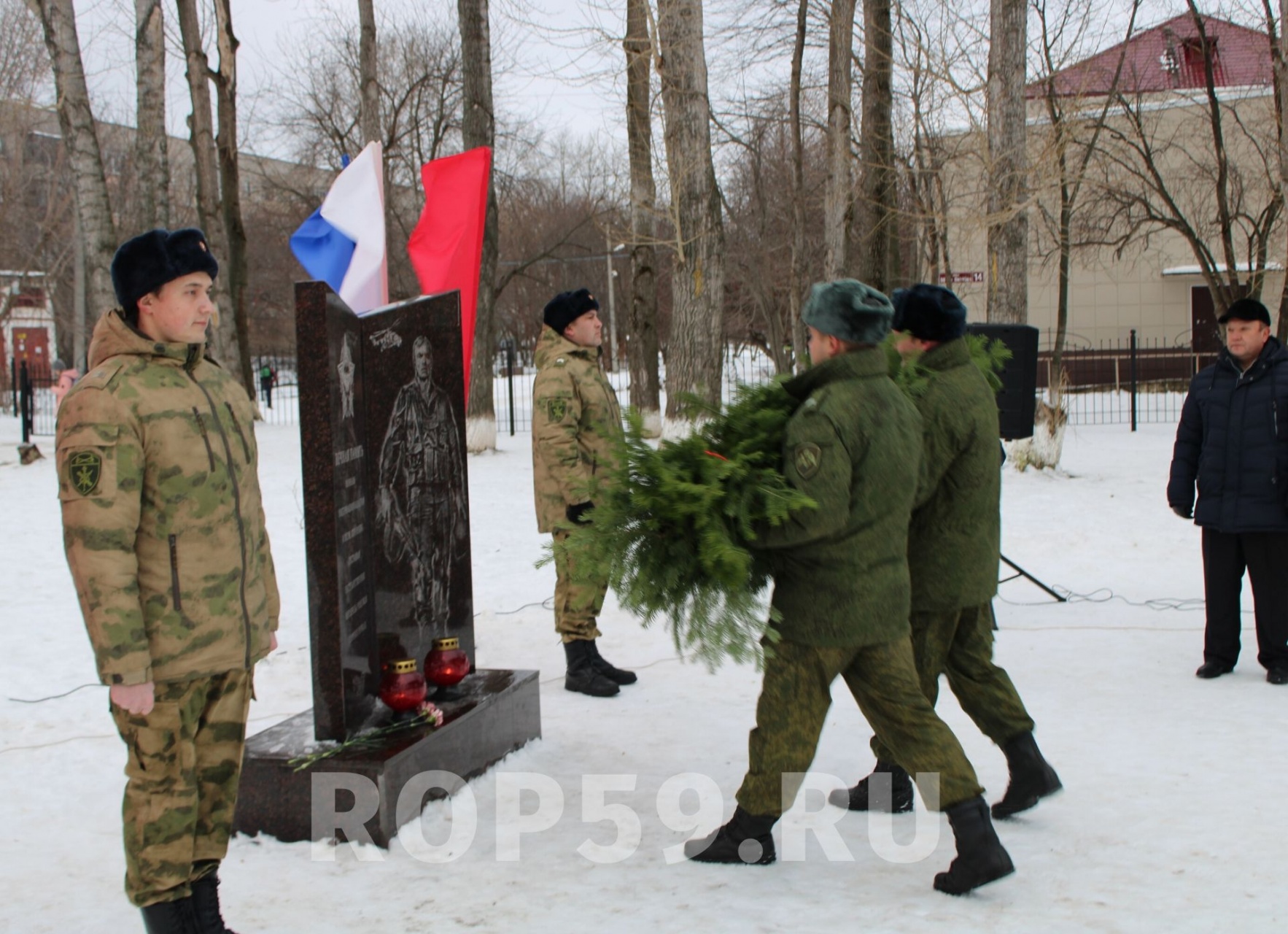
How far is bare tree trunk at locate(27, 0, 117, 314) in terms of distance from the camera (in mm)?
14500

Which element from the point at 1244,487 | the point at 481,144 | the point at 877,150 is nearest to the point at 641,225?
the point at 481,144

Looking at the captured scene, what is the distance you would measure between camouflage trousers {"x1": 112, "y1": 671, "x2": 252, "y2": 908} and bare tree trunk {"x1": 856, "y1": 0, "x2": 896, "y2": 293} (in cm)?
1183

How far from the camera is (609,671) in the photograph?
239 inches

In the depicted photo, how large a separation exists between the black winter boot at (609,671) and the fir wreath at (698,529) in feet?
8.12

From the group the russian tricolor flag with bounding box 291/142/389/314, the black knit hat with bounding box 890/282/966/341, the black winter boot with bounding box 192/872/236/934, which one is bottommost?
the black winter boot with bounding box 192/872/236/934

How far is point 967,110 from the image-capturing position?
510 inches

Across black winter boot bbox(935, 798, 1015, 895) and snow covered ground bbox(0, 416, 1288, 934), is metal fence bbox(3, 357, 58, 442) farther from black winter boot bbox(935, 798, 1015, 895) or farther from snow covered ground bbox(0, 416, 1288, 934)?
black winter boot bbox(935, 798, 1015, 895)

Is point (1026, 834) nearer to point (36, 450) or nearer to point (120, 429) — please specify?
point (120, 429)

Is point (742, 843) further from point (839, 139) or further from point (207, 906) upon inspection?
Answer: point (839, 139)

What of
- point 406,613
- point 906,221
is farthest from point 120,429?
point 906,221

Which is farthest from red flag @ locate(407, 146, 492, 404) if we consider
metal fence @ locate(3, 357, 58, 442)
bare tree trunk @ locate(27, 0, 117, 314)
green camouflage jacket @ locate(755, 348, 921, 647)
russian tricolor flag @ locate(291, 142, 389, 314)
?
bare tree trunk @ locate(27, 0, 117, 314)

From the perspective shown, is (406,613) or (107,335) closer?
(107,335)

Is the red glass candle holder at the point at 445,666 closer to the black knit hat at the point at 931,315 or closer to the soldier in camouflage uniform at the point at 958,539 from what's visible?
the soldier in camouflage uniform at the point at 958,539

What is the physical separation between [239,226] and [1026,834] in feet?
67.3
